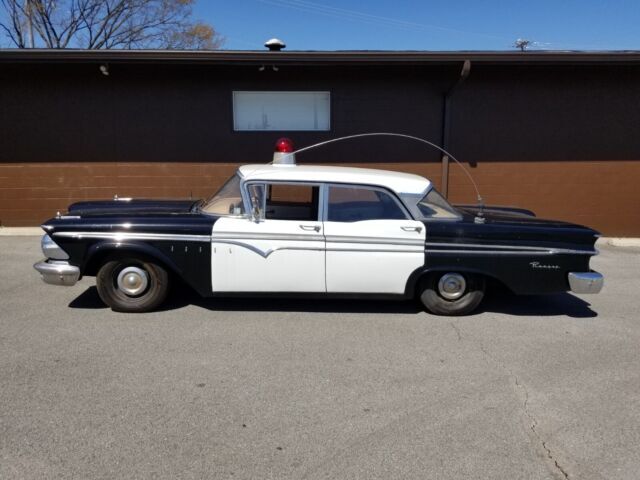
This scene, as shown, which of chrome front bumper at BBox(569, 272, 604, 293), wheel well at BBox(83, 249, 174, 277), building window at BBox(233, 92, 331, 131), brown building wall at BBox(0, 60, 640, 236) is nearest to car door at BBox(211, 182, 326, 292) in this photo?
wheel well at BBox(83, 249, 174, 277)

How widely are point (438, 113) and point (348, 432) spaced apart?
7.72 metres

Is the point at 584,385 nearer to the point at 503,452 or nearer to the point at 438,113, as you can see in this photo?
the point at 503,452

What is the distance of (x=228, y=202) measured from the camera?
517 cm

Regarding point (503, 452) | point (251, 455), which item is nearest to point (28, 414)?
point (251, 455)

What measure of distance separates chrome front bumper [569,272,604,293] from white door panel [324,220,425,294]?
58.3 inches

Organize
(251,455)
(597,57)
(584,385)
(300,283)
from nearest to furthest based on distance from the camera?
(251,455) → (584,385) → (300,283) → (597,57)

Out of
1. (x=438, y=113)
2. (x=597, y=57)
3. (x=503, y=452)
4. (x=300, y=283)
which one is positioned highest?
(x=597, y=57)

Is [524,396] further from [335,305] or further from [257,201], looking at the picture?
[257,201]

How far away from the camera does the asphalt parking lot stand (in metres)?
2.76

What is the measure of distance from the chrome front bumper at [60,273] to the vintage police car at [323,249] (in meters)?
0.01

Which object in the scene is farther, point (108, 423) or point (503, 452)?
point (108, 423)

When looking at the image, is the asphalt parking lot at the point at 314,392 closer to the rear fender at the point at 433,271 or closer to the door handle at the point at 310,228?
the rear fender at the point at 433,271

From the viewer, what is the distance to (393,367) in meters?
3.96

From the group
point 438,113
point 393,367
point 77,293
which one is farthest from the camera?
point 438,113
